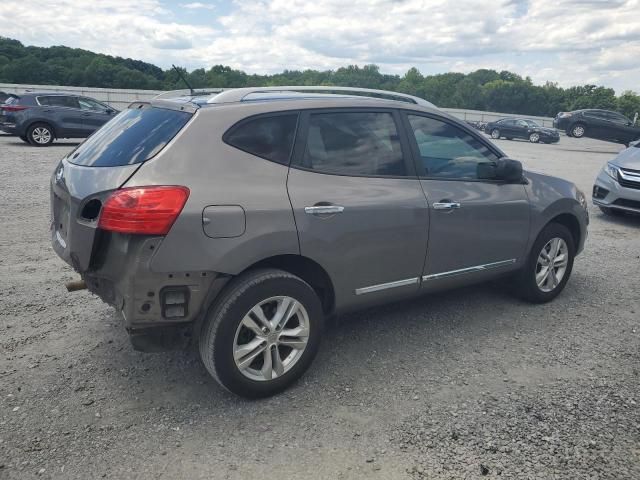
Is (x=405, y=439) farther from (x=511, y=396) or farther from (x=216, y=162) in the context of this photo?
(x=216, y=162)

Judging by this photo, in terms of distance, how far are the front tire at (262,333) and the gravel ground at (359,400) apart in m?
0.17

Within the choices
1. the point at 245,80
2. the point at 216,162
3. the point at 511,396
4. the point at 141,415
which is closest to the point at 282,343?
the point at 141,415

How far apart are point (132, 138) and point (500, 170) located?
2712 millimetres

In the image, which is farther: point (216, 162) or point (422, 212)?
point (422, 212)

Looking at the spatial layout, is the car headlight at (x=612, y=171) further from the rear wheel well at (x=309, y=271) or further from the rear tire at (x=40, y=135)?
the rear tire at (x=40, y=135)

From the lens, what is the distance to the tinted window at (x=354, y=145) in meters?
3.39

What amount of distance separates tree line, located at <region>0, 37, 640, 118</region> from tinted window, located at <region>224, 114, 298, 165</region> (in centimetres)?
2429

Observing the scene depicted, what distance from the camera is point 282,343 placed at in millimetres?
3213

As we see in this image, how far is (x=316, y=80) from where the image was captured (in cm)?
4166

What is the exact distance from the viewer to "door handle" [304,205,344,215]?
126 inches

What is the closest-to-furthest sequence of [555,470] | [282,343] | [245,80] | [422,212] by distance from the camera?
1. [555,470]
2. [282,343]
3. [422,212]
4. [245,80]

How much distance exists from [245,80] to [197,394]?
35.0 m

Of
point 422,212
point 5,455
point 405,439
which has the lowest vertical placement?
point 5,455

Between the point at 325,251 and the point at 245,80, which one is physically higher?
the point at 245,80
